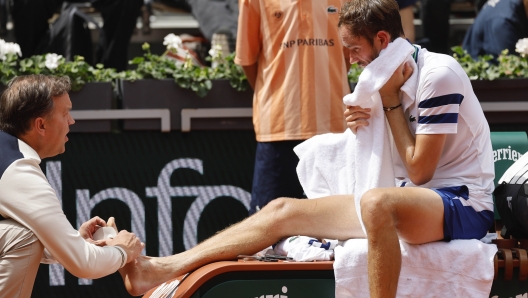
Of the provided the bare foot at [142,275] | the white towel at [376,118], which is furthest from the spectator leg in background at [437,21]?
the bare foot at [142,275]

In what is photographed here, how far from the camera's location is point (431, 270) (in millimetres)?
3449

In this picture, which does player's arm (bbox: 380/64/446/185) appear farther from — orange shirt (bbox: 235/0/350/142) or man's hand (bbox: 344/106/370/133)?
orange shirt (bbox: 235/0/350/142)

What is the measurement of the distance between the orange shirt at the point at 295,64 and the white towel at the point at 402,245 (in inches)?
31.9

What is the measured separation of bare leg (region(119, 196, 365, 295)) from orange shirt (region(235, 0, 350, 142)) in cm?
90

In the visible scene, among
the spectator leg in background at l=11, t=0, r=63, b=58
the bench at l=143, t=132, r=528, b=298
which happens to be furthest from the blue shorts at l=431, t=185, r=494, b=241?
the spectator leg in background at l=11, t=0, r=63, b=58

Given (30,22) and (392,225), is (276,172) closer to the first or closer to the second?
(392,225)

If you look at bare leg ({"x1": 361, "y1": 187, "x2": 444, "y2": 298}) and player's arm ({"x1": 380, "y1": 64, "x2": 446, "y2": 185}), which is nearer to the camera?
bare leg ({"x1": 361, "y1": 187, "x2": 444, "y2": 298})

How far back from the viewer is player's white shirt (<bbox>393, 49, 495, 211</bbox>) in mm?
3479

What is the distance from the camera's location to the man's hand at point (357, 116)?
3648 millimetres

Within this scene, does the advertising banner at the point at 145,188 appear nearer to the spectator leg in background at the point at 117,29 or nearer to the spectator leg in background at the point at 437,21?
the spectator leg in background at the point at 117,29

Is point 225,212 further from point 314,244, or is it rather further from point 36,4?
point 36,4

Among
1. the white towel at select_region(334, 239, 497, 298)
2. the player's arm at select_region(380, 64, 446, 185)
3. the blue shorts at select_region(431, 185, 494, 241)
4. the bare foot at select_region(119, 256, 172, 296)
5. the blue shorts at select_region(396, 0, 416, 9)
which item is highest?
the blue shorts at select_region(396, 0, 416, 9)

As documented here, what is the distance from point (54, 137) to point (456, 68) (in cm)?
165

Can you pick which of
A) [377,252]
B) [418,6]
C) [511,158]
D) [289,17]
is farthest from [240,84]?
[418,6]
